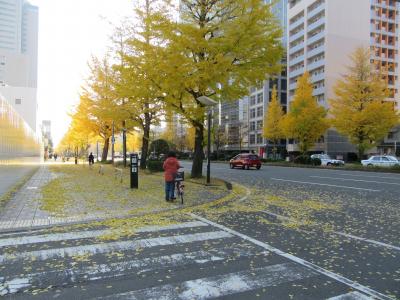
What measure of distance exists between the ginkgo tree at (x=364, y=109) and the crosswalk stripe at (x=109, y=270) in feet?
123

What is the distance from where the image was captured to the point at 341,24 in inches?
2564

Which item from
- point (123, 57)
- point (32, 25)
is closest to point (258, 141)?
point (123, 57)

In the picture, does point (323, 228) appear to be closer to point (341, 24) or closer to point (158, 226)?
point (158, 226)

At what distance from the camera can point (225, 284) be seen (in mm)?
4141

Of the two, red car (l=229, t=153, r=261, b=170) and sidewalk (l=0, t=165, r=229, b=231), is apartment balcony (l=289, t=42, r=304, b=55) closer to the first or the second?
red car (l=229, t=153, r=261, b=170)

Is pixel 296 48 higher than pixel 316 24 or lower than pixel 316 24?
lower

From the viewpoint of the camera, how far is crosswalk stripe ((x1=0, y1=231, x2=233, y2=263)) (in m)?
5.21

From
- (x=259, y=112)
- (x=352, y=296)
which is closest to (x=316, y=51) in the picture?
(x=259, y=112)

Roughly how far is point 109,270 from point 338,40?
68773mm

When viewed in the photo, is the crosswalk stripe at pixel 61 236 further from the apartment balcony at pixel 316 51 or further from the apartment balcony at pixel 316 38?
the apartment balcony at pixel 316 38

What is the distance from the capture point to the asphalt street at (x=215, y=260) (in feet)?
13.0

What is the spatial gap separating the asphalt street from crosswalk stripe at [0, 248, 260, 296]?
1 cm

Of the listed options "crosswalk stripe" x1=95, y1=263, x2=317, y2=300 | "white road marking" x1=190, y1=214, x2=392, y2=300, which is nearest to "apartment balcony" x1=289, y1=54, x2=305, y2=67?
"white road marking" x1=190, y1=214, x2=392, y2=300

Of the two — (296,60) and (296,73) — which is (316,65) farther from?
(296,60)
